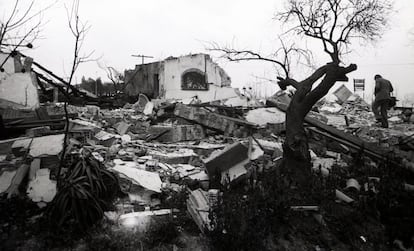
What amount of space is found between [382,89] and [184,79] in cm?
1295

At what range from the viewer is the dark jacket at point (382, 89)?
9.09 m

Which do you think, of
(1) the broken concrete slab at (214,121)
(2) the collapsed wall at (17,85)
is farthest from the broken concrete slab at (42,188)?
(2) the collapsed wall at (17,85)

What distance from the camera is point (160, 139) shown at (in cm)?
781

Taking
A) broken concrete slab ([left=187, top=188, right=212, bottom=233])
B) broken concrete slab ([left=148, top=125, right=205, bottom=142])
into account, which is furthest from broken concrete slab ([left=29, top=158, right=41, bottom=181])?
broken concrete slab ([left=148, top=125, right=205, bottom=142])

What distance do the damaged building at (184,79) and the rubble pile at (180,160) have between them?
978 centimetres

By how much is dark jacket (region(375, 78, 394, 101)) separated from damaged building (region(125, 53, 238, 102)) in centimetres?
987

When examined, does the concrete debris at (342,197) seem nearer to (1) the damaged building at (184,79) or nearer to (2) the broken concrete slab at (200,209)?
(2) the broken concrete slab at (200,209)

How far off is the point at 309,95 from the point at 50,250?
4827 mm

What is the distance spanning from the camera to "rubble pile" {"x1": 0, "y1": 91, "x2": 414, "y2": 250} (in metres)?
3.75

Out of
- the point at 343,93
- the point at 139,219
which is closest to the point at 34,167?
the point at 139,219

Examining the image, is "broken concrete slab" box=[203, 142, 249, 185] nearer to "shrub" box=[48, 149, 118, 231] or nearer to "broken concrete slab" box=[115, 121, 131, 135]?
"shrub" box=[48, 149, 118, 231]

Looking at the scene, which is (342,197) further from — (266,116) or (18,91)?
(18,91)

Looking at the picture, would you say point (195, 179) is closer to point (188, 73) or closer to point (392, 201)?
point (392, 201)

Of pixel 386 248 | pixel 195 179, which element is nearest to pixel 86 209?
→ pixel 195 179
